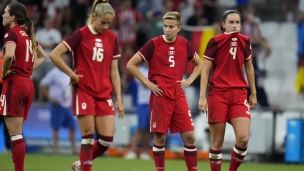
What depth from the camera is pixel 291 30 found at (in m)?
22.7

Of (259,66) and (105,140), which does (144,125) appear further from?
(105,140)

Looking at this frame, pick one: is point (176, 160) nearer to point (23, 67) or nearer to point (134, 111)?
point (134, 111)

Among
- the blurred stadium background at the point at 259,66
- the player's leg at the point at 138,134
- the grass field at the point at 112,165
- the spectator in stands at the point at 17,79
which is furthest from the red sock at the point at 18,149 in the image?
the player's leg at the point at 138,134

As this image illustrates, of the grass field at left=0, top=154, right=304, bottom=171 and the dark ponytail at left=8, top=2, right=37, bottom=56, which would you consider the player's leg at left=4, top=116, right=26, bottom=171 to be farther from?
the grass field at left=0, top=154, right=304, bottom=171

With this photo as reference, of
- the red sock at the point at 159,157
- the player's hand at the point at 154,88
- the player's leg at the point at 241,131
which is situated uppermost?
the player's hand at the point at 154,88

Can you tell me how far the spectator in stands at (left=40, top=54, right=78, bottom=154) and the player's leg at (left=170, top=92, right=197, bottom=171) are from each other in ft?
24.9

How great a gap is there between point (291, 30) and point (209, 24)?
2205mm

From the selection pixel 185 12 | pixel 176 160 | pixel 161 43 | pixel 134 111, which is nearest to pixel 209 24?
pixel 185 12

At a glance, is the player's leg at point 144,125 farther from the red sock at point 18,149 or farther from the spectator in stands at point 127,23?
the red sock at point 18,149

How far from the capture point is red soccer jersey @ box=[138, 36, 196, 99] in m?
12.2

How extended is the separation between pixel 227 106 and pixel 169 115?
0.84m

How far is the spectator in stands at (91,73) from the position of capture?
1174cm

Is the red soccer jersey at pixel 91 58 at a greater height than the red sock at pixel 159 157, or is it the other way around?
the red soccer jersey at pixel 91 58

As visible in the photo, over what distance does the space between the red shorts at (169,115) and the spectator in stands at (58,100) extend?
7516 mm
